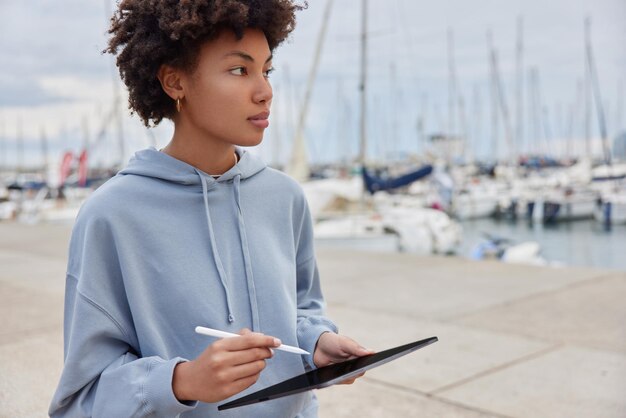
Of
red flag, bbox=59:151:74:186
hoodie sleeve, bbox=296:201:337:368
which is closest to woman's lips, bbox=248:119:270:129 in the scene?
hoodie sleeve, bbox=296:201:337:368

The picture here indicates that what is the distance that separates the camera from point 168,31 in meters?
1.34

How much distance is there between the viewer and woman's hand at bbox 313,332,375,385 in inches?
55.4

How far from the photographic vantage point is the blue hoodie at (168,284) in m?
1.23

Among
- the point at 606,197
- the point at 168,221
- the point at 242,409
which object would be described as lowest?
the point at 606,197

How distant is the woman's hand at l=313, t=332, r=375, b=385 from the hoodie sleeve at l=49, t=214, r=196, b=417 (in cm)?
35

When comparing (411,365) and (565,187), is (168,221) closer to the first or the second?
(411,365)

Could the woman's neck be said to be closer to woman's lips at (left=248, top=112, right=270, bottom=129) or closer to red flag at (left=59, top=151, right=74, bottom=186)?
woman's lips at (left=248, top=112, right=270, bottom=129)

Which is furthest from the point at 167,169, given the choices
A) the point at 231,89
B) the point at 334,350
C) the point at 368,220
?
the point at 368,220

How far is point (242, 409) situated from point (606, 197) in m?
29.0

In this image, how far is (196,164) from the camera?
1473 millimetres

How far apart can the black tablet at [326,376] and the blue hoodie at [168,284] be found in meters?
0.12

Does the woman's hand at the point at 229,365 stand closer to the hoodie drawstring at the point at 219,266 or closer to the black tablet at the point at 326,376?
the black tablet at the point at 326,376

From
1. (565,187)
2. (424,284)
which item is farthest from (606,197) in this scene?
(424,284)

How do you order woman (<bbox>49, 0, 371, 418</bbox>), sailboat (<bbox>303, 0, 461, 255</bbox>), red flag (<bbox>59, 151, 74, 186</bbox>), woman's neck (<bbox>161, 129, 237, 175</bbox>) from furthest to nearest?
red flag (<bbox>59, 151, 74, 186</bbox>)
sailboat (<bbox>303, 0, 461, 255</bbox>)
woman's neck (<bbox>161, 129, 237, 175</bbox>)
woman (<bbox>49, 0, 371, 418</bbox>)
